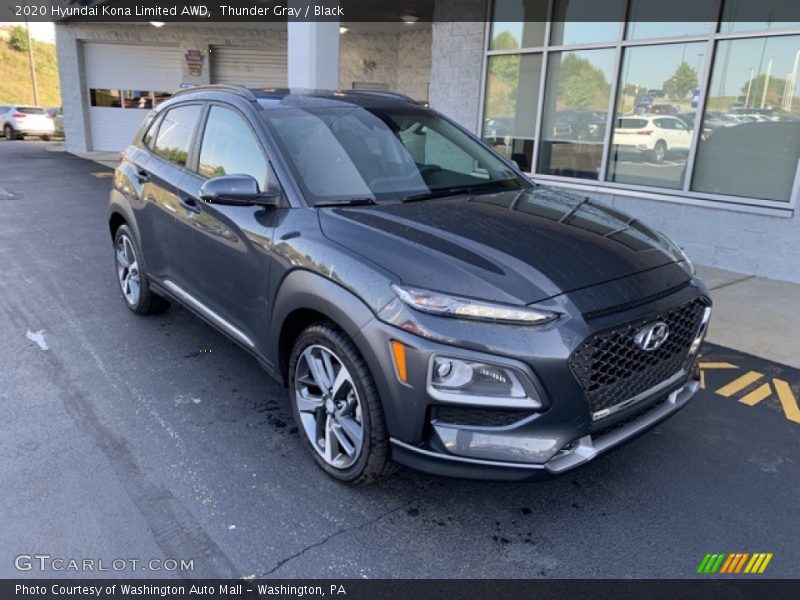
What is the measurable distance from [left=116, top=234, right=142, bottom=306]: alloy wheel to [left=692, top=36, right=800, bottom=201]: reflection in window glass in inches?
244

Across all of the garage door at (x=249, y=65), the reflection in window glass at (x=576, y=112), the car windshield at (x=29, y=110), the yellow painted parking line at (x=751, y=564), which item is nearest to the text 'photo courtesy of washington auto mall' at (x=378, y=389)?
the yellow painted parking line at (x=751, y=564)

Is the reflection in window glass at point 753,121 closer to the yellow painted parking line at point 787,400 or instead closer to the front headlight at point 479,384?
the yellow painted parking line at point 787,400

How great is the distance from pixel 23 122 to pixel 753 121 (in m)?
31.4

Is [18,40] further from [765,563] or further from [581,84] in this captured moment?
[765,563]

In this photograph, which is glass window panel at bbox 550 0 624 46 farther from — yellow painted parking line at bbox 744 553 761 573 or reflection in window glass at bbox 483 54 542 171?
yellow painted parking line at bbox 744 553 761 573

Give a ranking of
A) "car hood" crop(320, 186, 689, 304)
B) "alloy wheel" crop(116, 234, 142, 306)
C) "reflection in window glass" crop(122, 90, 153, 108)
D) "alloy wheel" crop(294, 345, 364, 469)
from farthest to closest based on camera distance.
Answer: "reflection in window glass" crop(122, 90, 153, 108) → "alloy wheel" crop(116, 234, 142, 306) → "alloy wheel" crop(294, 345, 364, 469) → "car hood" crop(320, 186, 689, 304)

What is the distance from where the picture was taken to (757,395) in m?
4.01

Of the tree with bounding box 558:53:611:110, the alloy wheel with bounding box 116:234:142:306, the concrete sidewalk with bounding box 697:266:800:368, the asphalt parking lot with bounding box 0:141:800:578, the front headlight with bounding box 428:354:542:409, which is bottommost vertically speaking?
the asphalt parking lot with bounding box 0:141:800:578

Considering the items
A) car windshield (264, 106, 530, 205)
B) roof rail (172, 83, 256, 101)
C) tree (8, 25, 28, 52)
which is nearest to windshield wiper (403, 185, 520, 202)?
car windshield (264, 106, 530, 205)

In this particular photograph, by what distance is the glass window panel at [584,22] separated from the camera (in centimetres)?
795

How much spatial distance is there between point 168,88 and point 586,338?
2150 centimetres

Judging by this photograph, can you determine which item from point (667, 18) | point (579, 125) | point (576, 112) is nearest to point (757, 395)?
point (667, 18)

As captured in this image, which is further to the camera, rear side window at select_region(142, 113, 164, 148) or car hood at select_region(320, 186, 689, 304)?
rear side window at select_region(142, 113, 164, 148)

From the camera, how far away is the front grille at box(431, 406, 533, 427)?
2.39 m
